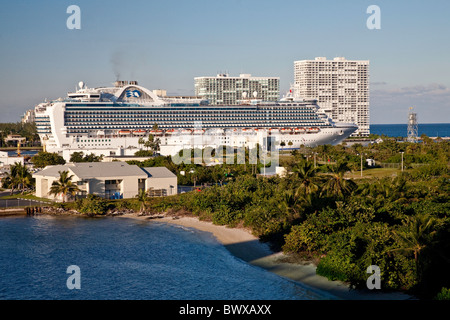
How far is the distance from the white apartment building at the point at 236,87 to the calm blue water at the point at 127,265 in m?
97.4

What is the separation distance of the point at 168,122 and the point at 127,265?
6168 centimetres

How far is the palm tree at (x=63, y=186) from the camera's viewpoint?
35969mm

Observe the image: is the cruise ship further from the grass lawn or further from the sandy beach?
the sandy beach

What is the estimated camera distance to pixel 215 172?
45844 mm

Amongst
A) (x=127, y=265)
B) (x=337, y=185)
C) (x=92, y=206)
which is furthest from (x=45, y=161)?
(x=127, y=265)

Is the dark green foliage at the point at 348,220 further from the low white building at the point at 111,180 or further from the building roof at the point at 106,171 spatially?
the building roof at the point at 106,171

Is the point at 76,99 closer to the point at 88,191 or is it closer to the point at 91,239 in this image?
the point at 88,191

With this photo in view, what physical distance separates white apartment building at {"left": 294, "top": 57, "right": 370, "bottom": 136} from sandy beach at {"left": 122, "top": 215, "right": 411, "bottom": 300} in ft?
433

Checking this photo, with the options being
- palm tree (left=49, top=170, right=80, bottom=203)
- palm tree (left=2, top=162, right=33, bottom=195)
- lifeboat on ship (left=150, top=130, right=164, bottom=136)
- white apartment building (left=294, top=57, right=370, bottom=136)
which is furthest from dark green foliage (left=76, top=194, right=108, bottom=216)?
white apartment building (left=294, top=57, right=370, bottom=136)

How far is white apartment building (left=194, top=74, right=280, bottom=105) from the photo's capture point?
126375 mm

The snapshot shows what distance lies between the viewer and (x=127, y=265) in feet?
72.0

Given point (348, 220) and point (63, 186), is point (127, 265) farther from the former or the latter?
point (63, 186)

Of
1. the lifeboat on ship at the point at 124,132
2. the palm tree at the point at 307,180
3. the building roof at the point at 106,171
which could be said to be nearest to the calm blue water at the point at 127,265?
the palm tree at the point at 307,180
